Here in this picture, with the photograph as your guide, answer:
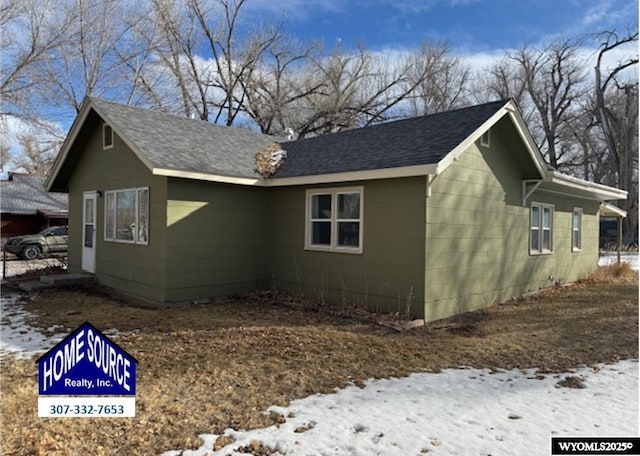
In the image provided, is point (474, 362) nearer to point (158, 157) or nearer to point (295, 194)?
point (295, 194)

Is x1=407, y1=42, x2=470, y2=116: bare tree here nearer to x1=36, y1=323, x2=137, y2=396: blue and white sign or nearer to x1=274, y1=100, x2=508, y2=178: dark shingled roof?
x1=274, y1=100, x2=508, y2=178: dark shingled roof

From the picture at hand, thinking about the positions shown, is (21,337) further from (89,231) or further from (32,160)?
(32,160)

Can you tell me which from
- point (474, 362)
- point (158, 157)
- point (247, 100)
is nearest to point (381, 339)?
point (474, 362)

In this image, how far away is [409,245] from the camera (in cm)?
774

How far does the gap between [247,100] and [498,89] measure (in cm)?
2106

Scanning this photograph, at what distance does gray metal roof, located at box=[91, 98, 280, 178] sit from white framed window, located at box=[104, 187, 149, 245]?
1.02m

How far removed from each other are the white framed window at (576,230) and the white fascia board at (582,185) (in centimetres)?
75

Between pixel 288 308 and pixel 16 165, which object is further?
pixel 16 165

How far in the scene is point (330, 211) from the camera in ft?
29.9

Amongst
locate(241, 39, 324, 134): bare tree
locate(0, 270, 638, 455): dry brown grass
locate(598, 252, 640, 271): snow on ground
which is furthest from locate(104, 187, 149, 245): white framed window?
locate(241, 39, 324, 134): bare tree

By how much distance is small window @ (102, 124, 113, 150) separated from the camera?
1073cm

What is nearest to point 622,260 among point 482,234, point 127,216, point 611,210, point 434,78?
point 611,210

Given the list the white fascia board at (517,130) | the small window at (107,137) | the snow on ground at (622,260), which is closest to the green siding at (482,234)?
the white fascia board at (517,130)

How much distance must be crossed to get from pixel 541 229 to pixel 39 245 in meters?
20.2
